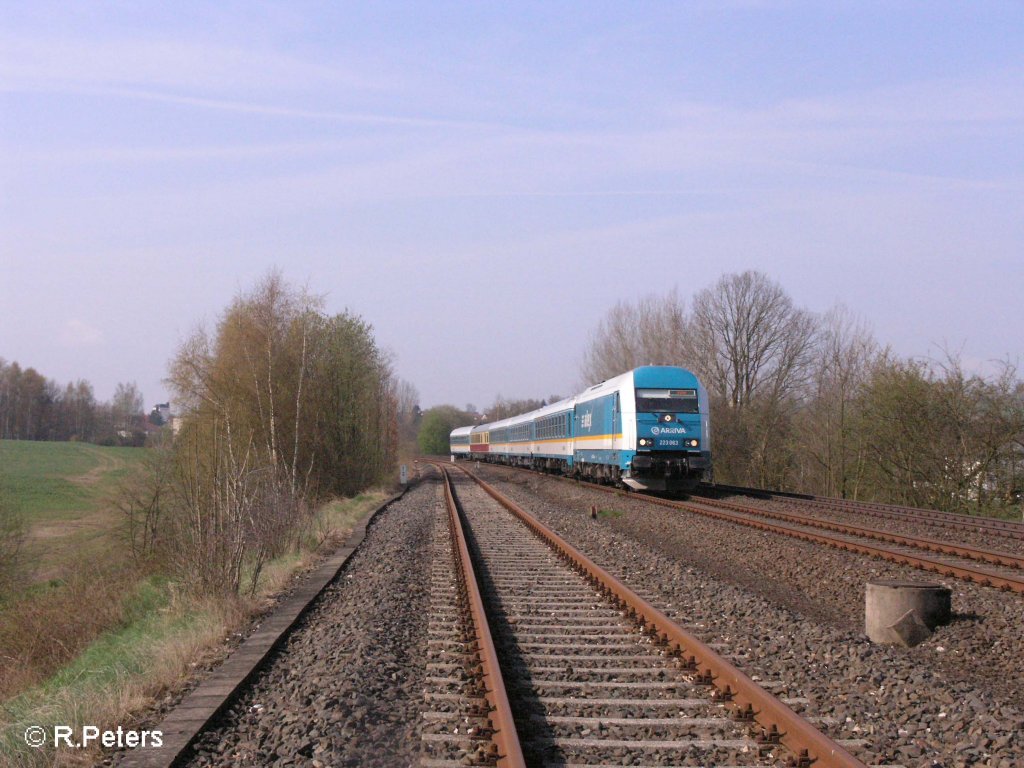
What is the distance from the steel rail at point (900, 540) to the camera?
11.5m

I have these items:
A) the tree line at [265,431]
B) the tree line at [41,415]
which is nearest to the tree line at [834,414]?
the tree line at [265,431]

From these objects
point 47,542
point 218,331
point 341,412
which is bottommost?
point 47,542

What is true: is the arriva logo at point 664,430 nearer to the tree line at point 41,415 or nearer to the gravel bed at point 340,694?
the gravel bed at point 340,694

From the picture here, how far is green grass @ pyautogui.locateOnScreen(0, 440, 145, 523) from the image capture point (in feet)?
81.2

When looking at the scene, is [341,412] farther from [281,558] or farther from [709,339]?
[709,339]

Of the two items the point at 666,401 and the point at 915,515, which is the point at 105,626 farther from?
the point at 915,515

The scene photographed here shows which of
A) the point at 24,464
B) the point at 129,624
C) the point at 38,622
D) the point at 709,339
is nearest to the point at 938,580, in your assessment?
the point at 129,624

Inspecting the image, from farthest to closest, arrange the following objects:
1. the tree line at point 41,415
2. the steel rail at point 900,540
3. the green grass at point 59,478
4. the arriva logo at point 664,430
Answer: the tree line at point 41,415 → the green grass at point 59,478 → the arriva logo at point 664,430 → the steel rail at point 900,540

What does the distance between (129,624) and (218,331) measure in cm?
1651

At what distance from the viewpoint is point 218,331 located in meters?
28.0

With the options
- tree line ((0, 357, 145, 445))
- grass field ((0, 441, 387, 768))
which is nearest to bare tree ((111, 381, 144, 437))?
tree line ((0, 357, 145, 445))

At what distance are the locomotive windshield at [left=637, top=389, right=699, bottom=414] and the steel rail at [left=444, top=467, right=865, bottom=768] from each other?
13.4 meters

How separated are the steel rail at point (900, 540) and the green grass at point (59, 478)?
15.7 m

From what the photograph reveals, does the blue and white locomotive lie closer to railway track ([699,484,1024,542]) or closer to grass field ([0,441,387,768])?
railway track ([699,484,1024,542])
